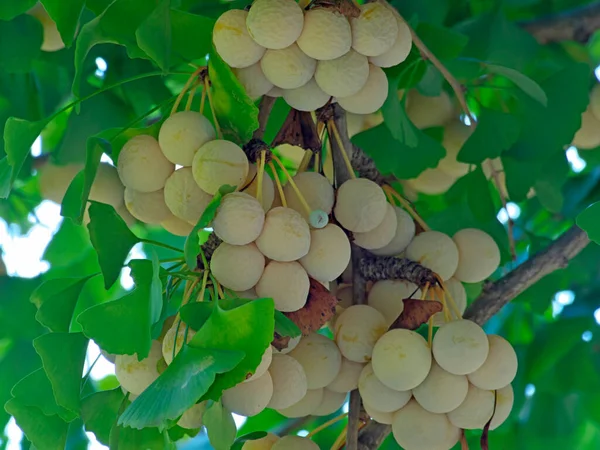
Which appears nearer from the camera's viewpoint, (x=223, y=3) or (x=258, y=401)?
(x=258, y=401)

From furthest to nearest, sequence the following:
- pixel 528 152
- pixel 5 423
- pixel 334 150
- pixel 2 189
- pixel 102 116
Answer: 1. pixel 5 423
2. pixel 102 116
3. pixel 528 152
4. pixel 334 150
5. pixel 2 189

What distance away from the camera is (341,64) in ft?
3.10

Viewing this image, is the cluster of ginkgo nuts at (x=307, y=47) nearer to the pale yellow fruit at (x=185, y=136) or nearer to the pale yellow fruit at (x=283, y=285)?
the pale yellow fruit at (x=185, y=136)

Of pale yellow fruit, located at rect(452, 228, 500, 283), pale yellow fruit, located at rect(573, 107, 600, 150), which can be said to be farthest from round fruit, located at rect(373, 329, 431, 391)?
pale yellow fruit, located at rect(573, 107, 600, 150)

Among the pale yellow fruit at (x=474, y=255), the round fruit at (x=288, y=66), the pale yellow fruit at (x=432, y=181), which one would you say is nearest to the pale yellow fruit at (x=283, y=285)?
the round fruit at (x=288, y=66)

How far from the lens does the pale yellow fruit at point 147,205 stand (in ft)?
3.25

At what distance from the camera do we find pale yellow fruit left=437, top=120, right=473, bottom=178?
4.96 ft

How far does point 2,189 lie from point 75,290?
0.14 m

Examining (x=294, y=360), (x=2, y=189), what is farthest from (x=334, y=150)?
(x=2, y=189)

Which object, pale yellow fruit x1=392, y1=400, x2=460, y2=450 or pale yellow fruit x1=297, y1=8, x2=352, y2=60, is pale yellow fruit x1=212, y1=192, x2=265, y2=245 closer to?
pale yellow fruit x1=297, y1=8, x2=352, y2=60

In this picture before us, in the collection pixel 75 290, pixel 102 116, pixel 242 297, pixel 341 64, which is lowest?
pixel 102 116

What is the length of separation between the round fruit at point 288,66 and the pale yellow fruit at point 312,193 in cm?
11

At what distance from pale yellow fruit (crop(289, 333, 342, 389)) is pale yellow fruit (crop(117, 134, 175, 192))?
0.24m

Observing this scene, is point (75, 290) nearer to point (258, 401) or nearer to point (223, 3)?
point (258, 401)
